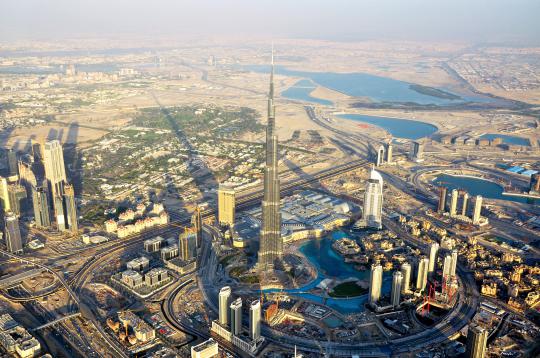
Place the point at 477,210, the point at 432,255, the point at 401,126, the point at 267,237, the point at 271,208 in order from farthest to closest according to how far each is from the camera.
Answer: the point at 401,126, the point at 477,210, the point at 267,237, the point at 271,208, the point at 432,255

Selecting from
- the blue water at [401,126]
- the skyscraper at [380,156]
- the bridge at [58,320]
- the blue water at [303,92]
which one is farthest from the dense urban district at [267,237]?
the blue water at [303,92]

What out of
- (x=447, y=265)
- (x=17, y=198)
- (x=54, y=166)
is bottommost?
(x=447, y=265)

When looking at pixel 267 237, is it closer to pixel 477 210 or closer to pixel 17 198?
pixel 477 210

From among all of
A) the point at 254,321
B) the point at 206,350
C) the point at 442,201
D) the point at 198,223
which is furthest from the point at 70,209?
the point at 442,201

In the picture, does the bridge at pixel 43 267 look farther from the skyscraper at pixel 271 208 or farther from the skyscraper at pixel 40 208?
the skyscraper at pixel 271 208

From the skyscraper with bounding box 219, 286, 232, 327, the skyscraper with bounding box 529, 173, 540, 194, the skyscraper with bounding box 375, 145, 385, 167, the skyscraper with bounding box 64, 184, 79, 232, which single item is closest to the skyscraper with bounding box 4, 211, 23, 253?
the skyscraper with bounding box 64, 184, 79, 232

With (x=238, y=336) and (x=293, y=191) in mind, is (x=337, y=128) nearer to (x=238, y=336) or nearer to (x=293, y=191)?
(x=293, y=191)

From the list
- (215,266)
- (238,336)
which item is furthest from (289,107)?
(238,336)
